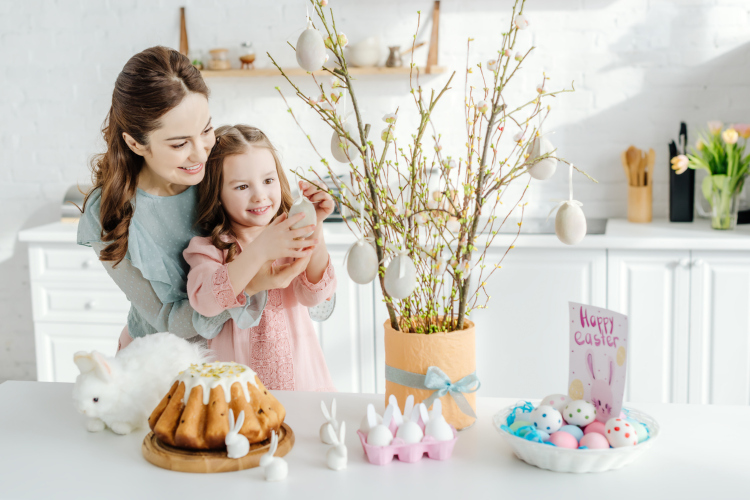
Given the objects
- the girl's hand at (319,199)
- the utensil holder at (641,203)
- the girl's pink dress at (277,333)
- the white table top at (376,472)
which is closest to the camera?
the white table top at (376,472)

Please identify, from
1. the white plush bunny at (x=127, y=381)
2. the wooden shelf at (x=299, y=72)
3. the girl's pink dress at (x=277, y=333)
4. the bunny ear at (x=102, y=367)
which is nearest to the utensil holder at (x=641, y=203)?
the wooden shelf at (x=299, y=72)

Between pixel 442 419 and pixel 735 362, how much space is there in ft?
6.35

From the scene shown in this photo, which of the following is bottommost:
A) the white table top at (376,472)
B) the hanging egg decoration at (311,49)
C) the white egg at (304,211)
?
the white table top at (376,472)

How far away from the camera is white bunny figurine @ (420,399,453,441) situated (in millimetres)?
966

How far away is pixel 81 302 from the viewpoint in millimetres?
2902

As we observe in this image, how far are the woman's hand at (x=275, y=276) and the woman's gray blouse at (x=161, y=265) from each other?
0.05 meters

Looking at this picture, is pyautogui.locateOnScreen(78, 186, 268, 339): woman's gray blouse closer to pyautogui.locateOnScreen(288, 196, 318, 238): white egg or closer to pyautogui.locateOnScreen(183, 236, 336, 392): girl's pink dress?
pyautogui.locateOnScreen(183, 236, 336, 392): girl's pink dress

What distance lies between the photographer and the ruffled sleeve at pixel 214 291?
1.22 m

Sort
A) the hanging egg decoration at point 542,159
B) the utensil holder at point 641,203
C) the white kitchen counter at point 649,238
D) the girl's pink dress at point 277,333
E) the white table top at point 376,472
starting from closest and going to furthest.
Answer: the white table top at point 376,472, the hanging egg decoration at point 542,159, the girl's pink dress at point 277,333, the white kitchen counter at point 649,238, the utensil holder at point 641,203

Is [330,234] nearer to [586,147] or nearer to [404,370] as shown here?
[586,147]

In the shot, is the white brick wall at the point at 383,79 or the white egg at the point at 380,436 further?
the white brick wall at the point at 383,79

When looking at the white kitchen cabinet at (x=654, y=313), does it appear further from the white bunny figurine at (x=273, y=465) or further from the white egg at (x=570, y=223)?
the white bunny figurine at (x=273, y=465)

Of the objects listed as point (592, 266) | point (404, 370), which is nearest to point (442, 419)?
point (404, 370)

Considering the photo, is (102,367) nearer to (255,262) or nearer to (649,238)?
(255,262)
